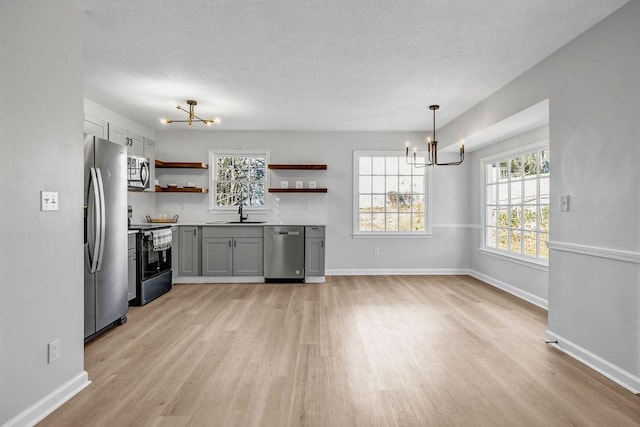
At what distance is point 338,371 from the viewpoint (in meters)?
2.40

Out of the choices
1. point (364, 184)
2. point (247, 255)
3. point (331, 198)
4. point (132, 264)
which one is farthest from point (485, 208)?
point (132, 264)

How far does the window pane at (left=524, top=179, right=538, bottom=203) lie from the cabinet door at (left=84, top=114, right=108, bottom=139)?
5.52 metres

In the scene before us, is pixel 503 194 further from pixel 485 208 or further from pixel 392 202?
pixel 392 202

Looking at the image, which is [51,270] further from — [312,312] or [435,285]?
[435,285]

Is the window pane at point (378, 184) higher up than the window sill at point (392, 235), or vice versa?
the window pane at point (378, 184)

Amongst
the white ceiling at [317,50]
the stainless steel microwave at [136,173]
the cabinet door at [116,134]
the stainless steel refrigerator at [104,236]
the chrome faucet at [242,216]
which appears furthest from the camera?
the chrome faucet at [242,216]

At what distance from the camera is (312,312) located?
3770mm

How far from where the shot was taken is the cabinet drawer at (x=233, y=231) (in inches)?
→ 204

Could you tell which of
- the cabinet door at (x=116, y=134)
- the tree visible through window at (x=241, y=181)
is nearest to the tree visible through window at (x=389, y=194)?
the tree visible through window at (x=241, y=181)

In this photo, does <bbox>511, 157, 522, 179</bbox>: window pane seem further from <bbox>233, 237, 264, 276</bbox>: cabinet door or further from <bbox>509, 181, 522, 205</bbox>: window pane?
<bbox>233, 237, 264, 276</bbox>: cabinet door

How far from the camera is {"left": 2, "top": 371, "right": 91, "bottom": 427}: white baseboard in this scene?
1.75 meters

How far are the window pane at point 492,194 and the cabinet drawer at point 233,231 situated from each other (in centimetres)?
361

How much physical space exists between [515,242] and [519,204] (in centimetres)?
53

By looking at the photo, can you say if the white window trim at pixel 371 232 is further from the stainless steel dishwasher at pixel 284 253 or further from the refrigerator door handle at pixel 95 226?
the refrigerator door handle at pixel 95 226
